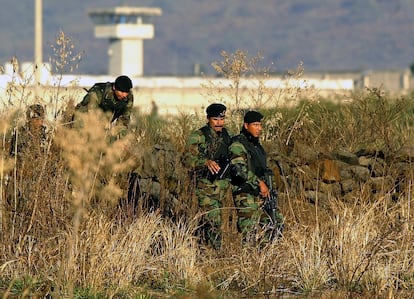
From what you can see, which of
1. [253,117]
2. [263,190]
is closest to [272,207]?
[263,190]

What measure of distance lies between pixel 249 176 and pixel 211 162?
437 millimetres

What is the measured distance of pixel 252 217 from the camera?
14.3 m

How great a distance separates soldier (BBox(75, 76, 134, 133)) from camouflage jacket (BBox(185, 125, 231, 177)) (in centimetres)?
101

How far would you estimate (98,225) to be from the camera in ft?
40.7

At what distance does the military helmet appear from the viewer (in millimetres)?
13899

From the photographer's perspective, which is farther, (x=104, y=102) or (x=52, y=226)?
(x=104, y=102)

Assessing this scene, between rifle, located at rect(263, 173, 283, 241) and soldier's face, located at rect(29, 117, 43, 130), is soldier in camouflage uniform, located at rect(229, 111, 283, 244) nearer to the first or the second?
rifle, located at rect(263, 173, 283, 241)

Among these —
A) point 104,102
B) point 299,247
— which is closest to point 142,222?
point 299,247

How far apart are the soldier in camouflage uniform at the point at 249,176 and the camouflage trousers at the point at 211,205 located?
18 cm

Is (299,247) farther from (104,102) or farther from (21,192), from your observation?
(104,102)

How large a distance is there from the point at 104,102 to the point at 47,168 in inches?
106

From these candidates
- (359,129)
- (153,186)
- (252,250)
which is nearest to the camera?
(252,250)

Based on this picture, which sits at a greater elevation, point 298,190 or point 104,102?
point 104,102

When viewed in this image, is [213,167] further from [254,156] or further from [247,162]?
[254,156]
